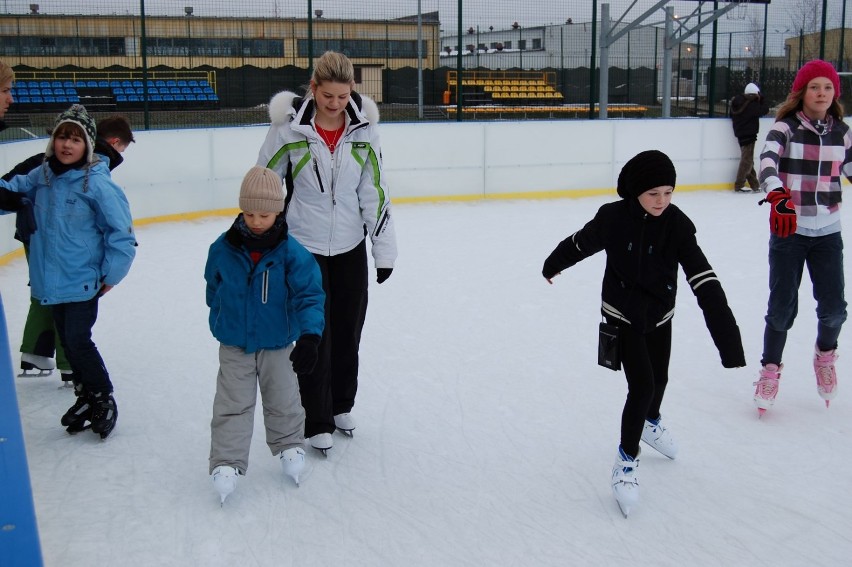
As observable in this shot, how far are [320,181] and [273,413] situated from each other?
74cm

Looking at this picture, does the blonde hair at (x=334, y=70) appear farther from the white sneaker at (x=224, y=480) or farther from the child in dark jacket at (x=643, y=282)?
the white sneaker at (x=224, y=480)

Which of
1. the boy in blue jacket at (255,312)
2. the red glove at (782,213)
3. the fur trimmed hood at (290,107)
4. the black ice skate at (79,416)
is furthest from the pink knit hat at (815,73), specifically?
the black ice skate at (79,416)

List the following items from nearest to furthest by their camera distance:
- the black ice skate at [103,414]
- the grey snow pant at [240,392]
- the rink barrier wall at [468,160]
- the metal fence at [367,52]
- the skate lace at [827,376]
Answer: the grey snow pant at [240,392]
the black ice skate at [103,414]
the skate lace at [827,376]
the rink barrier wall at [468,160]
the metal fence at [367,52]

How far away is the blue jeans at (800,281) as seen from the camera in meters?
3.45

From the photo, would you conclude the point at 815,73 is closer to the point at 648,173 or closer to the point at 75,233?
the point at 648,173

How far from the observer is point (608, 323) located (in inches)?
108

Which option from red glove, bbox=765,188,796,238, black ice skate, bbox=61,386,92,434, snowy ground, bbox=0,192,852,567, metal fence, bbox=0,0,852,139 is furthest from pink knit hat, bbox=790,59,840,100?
metal fence, bbox=0,0,852,139

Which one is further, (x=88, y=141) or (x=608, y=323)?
(x=88, y=141)

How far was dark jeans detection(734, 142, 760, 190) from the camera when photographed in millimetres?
10789

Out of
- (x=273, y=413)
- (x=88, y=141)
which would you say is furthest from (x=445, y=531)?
(x=88, y=141)

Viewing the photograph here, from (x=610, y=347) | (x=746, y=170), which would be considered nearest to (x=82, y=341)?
(x=610, y=347)

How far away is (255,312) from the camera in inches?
106

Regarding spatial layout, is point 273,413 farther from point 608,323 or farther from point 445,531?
point 608,323

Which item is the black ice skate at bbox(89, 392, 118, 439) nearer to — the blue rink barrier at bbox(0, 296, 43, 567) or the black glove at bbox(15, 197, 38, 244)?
the black glove at bbox(15, 197, 38, 244)
